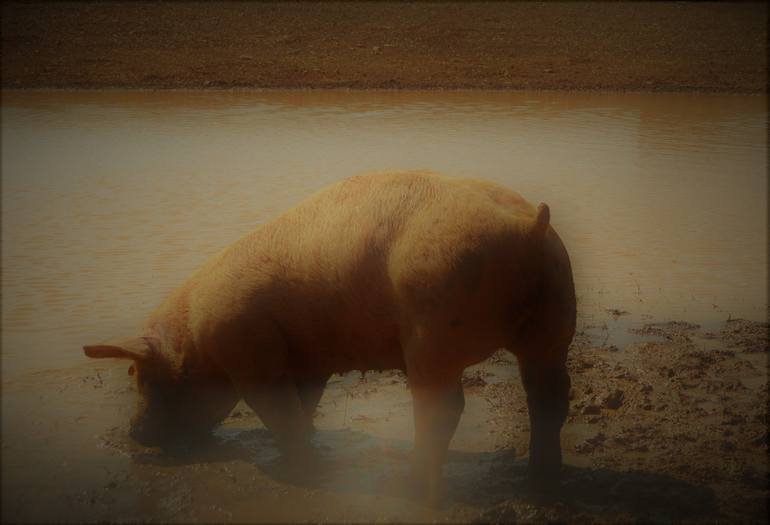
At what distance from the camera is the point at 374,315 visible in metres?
4.01

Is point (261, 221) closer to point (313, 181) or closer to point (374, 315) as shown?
point (313, 181)

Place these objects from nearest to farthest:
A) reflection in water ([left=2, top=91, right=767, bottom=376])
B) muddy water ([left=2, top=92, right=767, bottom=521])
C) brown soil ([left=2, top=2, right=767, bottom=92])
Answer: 1. muddy water ([left=2, top=92, right=767, bottom=521])
2. reflection in water ([left=2, top=91, right=767, bottom=376])
3. brown soil ([left=2, top=2, right=767, bottom=92])

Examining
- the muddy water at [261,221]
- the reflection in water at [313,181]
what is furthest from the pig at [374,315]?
the reflection in water at [313,181]

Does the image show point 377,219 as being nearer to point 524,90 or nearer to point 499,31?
point 524,90

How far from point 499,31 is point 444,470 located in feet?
75.1

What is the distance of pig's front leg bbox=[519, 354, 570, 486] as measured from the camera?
157 inches

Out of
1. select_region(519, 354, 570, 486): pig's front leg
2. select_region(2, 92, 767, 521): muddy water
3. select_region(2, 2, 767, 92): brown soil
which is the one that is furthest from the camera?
select_region(2, 2, 767, 92): brown soil

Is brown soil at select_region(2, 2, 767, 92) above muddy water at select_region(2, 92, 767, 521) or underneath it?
above

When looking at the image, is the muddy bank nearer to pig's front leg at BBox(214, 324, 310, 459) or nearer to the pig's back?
pig's front leg at BBox(214, 324, 310, 459)

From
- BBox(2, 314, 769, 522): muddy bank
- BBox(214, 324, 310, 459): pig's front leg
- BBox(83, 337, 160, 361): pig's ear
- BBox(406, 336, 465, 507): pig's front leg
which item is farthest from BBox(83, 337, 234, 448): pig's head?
BBox(406, 336, 465, 507): pig's front leg

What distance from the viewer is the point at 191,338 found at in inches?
177

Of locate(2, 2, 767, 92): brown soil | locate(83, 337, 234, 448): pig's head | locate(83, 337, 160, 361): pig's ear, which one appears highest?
locate(2, 2, 767, 92): brown soil

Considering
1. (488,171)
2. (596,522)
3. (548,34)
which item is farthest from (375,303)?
(548,34)

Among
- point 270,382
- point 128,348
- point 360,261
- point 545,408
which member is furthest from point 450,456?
point 128,348
